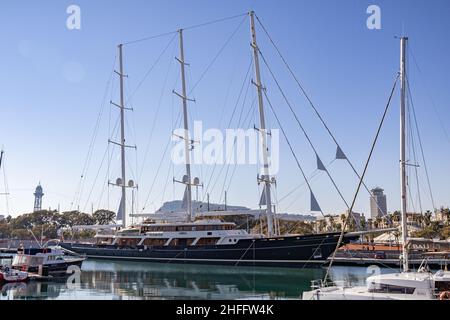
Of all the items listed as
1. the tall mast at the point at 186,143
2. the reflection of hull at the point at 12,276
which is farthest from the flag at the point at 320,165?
the reflection of hull at the point at 12,276

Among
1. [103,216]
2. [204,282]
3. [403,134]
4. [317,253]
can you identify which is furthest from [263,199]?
[103,216]

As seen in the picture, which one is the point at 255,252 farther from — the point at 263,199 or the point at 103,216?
A: the point at 103,216

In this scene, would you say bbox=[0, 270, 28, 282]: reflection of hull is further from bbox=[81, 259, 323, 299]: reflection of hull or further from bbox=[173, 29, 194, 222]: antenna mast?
bbox=[173, 29, 194, 222]: antenna mast

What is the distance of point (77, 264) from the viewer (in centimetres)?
3412

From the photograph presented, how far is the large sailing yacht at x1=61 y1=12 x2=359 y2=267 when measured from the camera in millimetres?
33219

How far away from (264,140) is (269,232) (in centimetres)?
786

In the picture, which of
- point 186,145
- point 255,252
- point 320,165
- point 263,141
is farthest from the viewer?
point 186,145

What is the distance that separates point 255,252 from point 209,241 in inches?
195

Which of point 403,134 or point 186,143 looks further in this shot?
point 186,143

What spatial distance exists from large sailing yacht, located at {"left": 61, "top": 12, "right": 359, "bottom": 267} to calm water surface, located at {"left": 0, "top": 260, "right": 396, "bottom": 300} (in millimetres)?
1356

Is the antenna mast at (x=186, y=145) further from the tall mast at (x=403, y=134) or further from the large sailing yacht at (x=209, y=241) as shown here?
the tall mast at (x=403, y=134)

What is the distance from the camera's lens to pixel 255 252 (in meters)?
35.4
